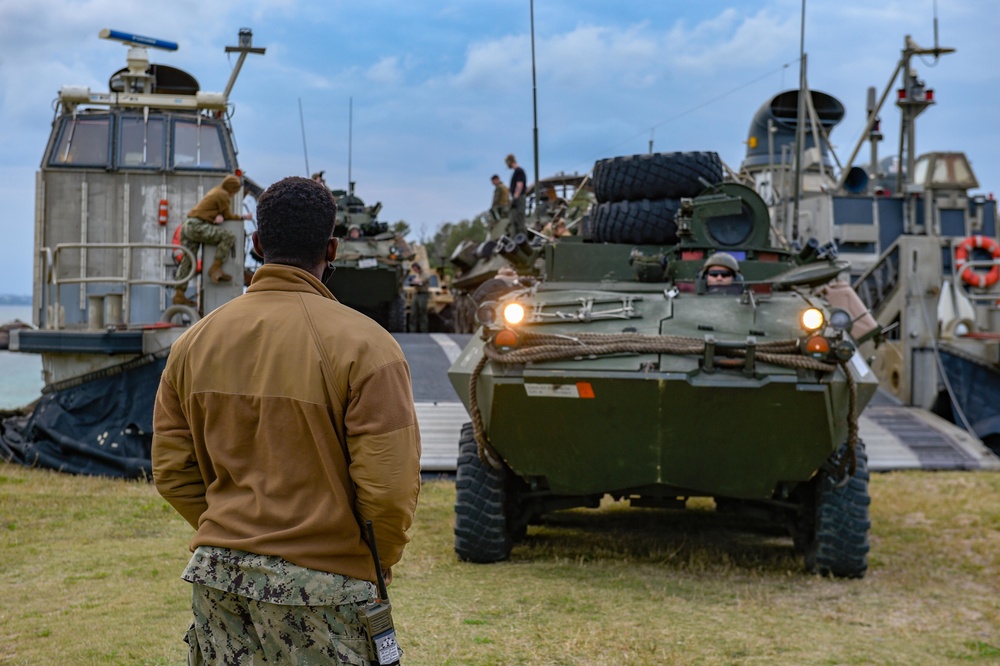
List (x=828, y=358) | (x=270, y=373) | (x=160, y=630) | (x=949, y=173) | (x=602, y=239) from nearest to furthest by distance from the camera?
(x=270, y=373) → (x=160, y=630) → (x=828, y=358) → (x=602, y=239) → (x=949, y=173)

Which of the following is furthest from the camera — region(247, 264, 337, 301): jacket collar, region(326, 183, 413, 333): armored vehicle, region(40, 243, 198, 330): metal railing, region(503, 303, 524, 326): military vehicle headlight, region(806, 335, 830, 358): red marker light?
region(326, 183, 413, 333): armored vehicle

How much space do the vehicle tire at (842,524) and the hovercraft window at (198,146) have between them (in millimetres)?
7589

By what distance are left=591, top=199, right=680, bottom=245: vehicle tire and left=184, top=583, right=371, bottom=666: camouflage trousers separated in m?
5.50

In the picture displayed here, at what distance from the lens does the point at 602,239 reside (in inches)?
308

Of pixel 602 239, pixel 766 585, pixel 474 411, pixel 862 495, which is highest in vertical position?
pixel 602 239

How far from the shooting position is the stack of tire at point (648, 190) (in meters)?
7.59

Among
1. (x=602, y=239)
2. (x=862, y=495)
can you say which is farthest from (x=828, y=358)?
(x=602, y=239)

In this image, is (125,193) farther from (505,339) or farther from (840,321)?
(840,321)

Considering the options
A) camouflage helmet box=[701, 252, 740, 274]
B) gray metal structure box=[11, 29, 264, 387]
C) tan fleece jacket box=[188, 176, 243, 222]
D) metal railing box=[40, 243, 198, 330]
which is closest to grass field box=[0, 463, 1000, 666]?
camouflage helmet box=[701, 252, 740, 274]

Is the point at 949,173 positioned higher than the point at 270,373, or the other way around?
the point at 949,173

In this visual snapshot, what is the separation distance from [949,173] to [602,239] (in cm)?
1393

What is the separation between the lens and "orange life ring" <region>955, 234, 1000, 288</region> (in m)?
14.5

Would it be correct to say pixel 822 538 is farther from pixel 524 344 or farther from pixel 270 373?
pixel 270 373

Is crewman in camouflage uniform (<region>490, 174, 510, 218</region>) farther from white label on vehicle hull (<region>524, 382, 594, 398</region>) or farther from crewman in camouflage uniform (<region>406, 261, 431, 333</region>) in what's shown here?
white label on vehicle hull (<region>524, 382, 594, 398</region>)
